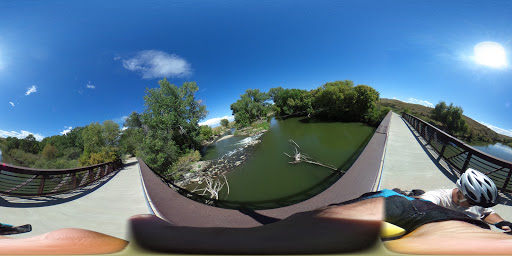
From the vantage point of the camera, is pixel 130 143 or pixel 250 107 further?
pixel 250 107

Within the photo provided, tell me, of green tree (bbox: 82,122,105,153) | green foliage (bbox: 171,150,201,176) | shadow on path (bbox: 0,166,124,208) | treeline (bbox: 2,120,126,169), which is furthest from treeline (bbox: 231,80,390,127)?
shadow on path (bbox: 0,166,124,208)

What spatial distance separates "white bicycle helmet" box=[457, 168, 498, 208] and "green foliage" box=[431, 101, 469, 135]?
41.4 ft

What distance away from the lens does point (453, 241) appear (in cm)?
43

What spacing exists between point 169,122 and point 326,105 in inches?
638

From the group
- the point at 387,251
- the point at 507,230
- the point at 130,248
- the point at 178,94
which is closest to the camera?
the point at 387,251

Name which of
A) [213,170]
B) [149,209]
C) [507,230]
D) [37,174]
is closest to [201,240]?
[149,209]

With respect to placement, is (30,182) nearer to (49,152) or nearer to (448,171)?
(448,171)

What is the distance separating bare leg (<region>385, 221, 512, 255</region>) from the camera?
370 mm

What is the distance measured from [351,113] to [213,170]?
51.1 feet

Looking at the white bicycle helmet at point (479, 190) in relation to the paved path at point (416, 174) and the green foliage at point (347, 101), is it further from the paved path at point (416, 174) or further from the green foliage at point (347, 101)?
the green foliage at point (347, 101)

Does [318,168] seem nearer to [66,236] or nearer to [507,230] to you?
[507,230]

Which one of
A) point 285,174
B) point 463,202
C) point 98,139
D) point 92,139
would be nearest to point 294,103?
point 285,174

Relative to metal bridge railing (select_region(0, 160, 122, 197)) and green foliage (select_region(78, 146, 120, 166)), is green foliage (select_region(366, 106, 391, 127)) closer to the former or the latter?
metal bridge railing (select_region(0, 160, 122, 197))

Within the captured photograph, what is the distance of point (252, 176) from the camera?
22.2 ft
